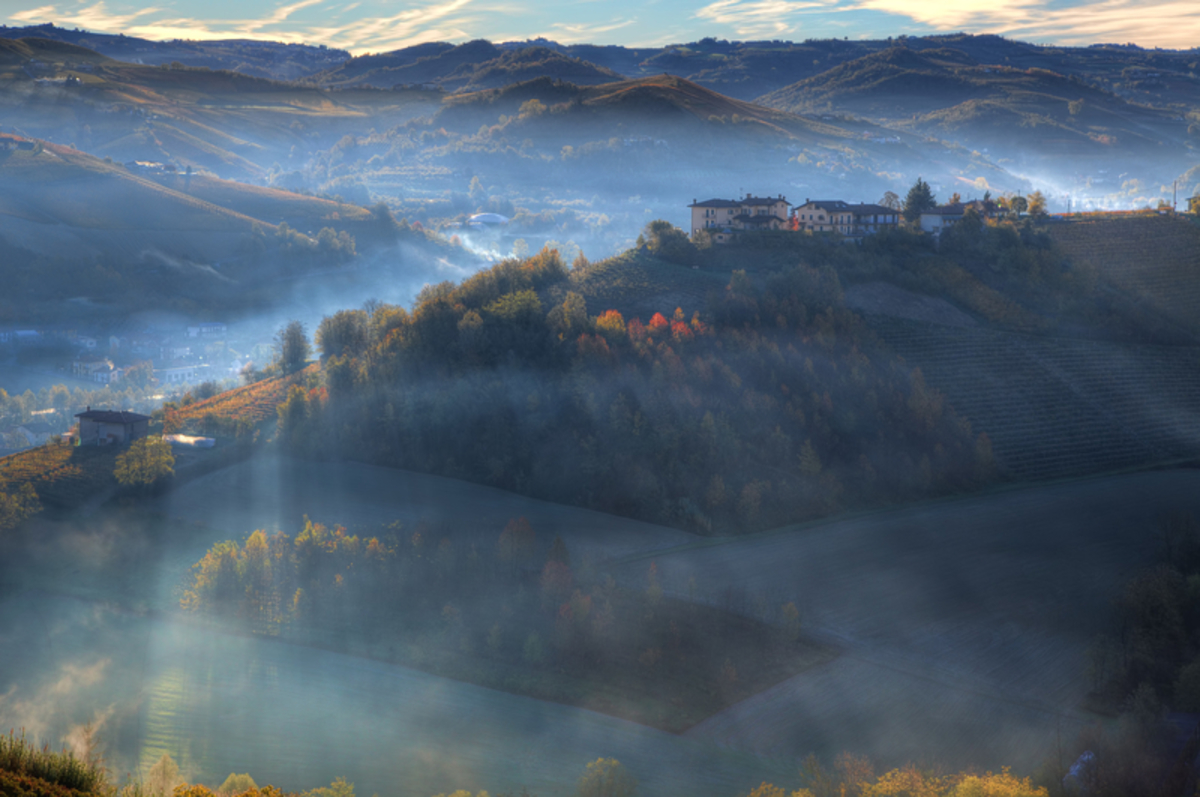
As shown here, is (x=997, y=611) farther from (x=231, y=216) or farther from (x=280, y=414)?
(x=231, y=216)

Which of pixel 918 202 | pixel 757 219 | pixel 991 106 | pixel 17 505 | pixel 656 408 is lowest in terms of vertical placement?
pixel 17 505

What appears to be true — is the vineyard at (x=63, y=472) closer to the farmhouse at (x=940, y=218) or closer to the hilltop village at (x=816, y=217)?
the hilltop village at (x=816, y=217)

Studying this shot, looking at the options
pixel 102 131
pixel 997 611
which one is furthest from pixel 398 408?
pixel 102 131

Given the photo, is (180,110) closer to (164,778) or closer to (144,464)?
(144,464)

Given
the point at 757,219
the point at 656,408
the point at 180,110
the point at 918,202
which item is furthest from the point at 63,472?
the point at 180,110

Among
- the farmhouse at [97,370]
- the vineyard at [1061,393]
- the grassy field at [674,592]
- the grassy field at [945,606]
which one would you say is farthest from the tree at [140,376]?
the vineyard at [1061,393]

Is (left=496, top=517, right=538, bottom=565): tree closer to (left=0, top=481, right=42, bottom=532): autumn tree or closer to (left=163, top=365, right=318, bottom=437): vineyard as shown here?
(left=163, top=365, right=318, bottom=437): vineyard

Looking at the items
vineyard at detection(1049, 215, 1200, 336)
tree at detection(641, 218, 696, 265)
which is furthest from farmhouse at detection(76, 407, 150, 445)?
vineyard at detection(1049, 215, 1200, 336)
